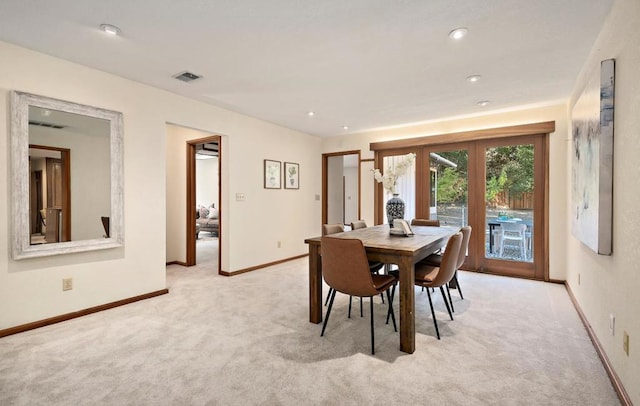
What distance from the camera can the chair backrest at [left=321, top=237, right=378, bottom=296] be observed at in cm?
217

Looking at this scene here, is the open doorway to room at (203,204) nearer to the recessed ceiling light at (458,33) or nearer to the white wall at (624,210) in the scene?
the recessed ceiling light at (458,33)

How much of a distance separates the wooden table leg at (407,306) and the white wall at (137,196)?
2.77 metres

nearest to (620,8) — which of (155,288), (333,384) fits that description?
(333,384)

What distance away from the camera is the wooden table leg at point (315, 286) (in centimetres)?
268

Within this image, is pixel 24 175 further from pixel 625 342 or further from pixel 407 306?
pixel 625 342

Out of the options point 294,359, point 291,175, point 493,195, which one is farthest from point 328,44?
point 493,195

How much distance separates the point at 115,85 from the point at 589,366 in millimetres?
4578

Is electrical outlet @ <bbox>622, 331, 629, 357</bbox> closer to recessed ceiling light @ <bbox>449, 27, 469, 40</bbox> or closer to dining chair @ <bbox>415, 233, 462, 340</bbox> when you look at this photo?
dining chair @ <bbox>415, 233, 462, 340</bbox>

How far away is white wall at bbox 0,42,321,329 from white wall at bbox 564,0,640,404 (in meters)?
3.93

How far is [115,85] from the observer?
3.11 m

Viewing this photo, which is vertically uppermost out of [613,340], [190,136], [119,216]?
[190,136]

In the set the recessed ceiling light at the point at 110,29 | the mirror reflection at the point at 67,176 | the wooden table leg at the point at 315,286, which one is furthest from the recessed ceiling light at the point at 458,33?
the mirror reflection at the point at 67,176

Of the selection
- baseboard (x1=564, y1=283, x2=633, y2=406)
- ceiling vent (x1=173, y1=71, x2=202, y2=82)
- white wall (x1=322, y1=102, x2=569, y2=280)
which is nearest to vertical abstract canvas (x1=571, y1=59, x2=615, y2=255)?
baseboard (x1=564, y1=283, x2=633, y2=406)

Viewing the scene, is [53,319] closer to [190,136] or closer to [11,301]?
[11,301]
